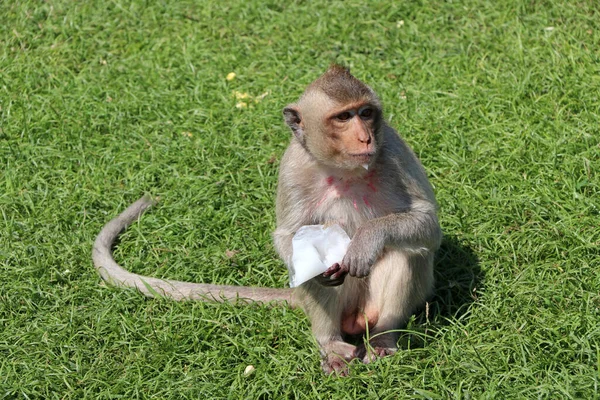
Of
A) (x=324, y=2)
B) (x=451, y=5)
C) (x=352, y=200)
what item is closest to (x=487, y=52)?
(x=451, y=5)

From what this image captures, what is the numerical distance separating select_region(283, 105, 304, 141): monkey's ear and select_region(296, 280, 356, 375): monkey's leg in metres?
0.76

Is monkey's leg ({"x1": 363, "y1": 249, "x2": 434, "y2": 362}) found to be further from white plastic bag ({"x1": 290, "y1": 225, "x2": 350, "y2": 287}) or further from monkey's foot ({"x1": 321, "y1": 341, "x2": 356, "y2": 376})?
white plastic bag ({"x1": 290, "y1": 225, "x2": 350, "y2": 287})

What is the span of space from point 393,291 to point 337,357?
43 centimetres

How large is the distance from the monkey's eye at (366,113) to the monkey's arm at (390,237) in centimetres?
50

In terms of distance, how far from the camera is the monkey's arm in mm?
4086

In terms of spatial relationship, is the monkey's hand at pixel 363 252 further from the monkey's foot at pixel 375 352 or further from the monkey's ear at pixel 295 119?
the monkey's ear at pixel 295 119

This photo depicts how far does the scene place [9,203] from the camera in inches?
228

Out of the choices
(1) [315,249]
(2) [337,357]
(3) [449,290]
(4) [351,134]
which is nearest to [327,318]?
(2) [337,357]

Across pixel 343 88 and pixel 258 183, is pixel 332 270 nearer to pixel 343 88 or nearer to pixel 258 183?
pixel 343 88

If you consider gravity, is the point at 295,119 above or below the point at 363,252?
above

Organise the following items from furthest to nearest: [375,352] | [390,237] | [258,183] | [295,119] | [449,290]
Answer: [258,183], [449,290], [295,119], [375,352], [390,237]

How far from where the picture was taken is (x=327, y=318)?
14.7ft

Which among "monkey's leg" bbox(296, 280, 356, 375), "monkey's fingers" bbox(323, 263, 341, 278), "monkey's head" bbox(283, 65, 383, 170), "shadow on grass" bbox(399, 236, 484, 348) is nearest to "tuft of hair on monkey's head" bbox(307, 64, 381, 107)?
"monkey's head" bbox(283, 65, 383, 170)

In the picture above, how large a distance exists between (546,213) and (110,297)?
261cm
